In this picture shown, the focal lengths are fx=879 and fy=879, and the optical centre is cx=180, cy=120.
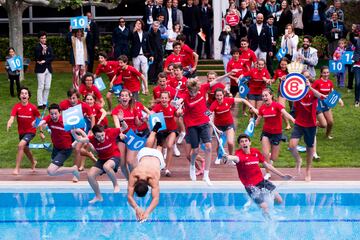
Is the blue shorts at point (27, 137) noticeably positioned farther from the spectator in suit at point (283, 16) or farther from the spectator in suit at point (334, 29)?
the spectator in suit at point (334, 29)

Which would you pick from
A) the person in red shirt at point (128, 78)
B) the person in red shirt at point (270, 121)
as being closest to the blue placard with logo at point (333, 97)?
the person in red shirt at point (270, 121)

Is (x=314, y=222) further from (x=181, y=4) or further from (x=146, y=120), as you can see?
(x=181, y=4)

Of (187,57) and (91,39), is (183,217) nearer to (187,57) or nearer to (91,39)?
(187,57)

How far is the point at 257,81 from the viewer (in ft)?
56.2

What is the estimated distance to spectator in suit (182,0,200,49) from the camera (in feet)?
74.8

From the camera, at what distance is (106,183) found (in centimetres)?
1383

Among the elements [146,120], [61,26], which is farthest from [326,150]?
[61,26]

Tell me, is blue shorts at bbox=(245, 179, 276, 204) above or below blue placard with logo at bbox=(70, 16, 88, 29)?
below

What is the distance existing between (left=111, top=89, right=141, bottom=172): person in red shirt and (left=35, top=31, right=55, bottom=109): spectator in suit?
246 inches

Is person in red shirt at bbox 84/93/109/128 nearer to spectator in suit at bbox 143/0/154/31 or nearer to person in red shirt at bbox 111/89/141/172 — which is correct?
person in red shirt at bbox 111/89/141/172

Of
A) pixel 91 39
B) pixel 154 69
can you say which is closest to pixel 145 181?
pixel 154 69

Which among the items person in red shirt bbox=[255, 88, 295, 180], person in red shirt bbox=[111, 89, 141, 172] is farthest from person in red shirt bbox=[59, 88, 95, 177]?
person in red shirt bbox=[255, 88, 295, 180]

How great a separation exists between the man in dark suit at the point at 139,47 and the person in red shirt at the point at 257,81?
4.52 meters

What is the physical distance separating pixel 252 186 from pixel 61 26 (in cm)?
1568
